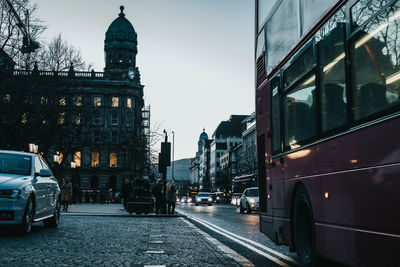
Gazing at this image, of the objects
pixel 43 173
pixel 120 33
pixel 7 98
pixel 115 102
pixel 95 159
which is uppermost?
pixel 120 33

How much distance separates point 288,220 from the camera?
6473 millimetres

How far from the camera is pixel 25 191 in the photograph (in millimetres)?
9609

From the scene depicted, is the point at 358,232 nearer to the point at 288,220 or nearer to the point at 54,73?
the point at 288,220

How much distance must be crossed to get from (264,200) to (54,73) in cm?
2360

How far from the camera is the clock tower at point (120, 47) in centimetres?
9450

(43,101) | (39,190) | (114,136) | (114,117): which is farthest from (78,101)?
(114,117)

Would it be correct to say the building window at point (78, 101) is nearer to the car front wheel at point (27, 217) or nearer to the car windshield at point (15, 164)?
the car windshield at point (15, 164)

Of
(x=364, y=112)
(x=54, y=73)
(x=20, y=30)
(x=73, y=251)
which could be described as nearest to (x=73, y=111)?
(x=54, y=73)

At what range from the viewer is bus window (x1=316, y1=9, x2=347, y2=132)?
4719 millimetres

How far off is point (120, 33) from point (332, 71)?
93327mm

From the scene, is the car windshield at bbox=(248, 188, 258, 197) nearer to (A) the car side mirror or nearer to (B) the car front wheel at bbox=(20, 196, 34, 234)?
(A) the car side mirror

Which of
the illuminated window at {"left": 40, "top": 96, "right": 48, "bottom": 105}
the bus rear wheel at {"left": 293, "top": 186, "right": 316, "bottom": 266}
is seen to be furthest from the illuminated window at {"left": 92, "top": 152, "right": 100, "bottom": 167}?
the bus rear wheel at {"left": 293, "top": 186, "right": 316, "bottom": 266}

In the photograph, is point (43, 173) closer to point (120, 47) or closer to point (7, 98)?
point (7, 98)

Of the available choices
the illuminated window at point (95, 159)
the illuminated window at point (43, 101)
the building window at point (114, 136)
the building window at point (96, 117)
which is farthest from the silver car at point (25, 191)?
the illuminated window at point (95, 159)
